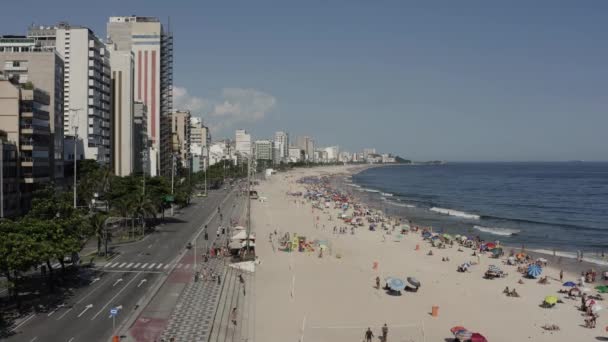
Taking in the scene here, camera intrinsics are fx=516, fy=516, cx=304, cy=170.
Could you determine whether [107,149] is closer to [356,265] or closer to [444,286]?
[356,265]

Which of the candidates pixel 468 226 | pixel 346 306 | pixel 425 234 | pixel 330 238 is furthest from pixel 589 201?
pixel 346 306

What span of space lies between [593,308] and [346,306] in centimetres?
1682

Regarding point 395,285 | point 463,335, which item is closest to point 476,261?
point 395,285

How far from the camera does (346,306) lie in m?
35.5

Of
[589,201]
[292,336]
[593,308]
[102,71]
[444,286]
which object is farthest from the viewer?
[589,201]

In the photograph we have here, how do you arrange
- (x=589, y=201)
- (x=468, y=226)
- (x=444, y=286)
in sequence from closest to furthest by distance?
(x=444, y=286), (x=468, y=226), (x=589, y=201)

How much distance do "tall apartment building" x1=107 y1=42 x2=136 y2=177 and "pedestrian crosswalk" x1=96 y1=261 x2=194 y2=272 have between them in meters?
65.8

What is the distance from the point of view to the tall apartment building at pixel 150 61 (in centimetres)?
14088

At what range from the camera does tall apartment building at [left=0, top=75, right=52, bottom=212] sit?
59.5 metres

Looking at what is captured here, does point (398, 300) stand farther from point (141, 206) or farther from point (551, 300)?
point (141, 206)

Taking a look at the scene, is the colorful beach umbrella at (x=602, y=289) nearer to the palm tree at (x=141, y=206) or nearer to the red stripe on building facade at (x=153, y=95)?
the palm tree at (x=141, y=206)

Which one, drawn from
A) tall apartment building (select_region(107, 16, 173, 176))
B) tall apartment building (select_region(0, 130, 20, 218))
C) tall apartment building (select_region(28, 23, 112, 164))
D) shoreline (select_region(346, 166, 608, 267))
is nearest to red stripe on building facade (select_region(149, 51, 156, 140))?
tall apartment building (select_region(107, 16, 173, 176))

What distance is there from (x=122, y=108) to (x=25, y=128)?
4760 centimetres

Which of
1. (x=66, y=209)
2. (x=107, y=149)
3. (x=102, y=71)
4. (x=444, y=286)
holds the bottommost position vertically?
(x=444, y=286)
